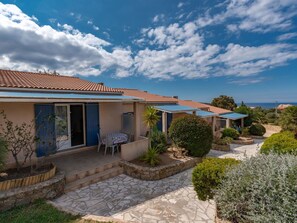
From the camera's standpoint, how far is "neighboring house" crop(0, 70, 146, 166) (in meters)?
12.8

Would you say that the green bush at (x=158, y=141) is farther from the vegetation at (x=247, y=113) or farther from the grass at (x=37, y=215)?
the vegetation at (x=247, y=113)

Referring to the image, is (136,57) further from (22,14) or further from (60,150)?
(60,150)

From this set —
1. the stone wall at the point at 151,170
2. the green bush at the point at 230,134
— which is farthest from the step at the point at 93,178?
the green bush at the point at 230,134

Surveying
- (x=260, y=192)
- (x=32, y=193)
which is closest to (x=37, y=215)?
(x=32, y=193)

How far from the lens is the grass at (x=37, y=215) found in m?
7.58

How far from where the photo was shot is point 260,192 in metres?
5.48

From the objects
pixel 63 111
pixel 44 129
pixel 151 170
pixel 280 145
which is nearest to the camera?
pixel 280 145

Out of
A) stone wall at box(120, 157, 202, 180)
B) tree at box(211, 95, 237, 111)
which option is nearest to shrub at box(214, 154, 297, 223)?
stone wall at box(120, 157, 202, 180)

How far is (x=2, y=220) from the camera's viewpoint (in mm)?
7668

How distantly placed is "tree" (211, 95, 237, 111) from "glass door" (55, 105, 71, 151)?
169ft

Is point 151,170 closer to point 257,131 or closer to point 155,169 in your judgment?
point 155,169

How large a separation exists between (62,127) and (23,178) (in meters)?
6.61

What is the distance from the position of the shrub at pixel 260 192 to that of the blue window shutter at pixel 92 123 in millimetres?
13327

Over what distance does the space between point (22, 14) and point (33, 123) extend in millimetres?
9349
